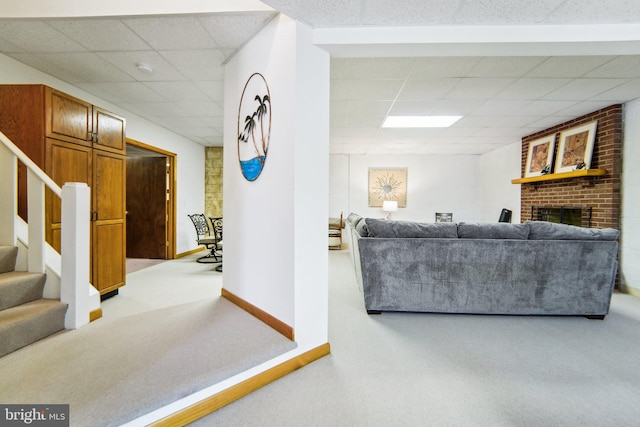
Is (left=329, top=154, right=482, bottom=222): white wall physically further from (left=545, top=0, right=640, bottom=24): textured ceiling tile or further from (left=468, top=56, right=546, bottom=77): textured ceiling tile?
(left=545, top=0, right=640, bottom=24): textured ceiling tile

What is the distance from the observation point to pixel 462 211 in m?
6.95

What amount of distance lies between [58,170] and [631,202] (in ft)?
21.0

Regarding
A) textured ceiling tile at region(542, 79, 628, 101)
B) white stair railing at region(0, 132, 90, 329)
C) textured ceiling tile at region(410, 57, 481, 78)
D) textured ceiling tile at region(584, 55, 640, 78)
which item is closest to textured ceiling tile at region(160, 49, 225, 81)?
white stair railing at region(0, 132, 90, 329)

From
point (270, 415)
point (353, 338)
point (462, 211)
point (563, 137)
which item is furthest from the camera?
point (462, 211)

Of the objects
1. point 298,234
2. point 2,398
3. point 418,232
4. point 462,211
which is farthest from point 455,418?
point 462,211

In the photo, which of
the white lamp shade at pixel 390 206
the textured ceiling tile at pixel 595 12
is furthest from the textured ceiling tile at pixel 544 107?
the white lamp shade at pixel 390 206

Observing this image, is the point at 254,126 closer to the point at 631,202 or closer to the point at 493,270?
the point at 493,270

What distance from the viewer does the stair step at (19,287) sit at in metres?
1.80

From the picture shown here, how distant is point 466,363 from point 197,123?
4862mm

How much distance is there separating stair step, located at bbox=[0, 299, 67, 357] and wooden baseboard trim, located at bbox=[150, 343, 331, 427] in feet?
3.77

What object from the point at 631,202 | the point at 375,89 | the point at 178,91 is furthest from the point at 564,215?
the point at 178,91

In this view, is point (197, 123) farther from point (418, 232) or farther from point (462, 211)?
point (462, 211)

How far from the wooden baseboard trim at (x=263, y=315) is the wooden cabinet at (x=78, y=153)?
1.38 meters

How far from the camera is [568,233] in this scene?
2.56m
